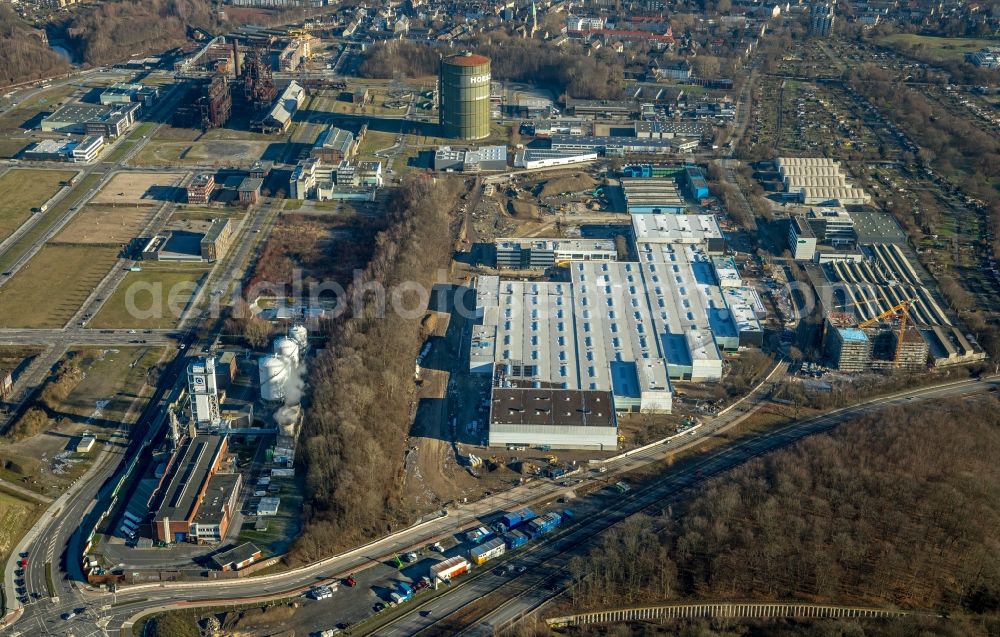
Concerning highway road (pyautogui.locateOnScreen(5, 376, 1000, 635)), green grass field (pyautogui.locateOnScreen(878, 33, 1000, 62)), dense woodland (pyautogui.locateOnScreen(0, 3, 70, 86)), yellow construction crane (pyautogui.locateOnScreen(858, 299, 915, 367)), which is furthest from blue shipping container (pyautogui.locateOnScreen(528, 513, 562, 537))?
green grass field (pyautogui.locateOnScreen(878, 33, 1000, 62))

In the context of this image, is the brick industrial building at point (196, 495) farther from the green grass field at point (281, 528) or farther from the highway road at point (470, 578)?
the highway road at point (470, 578)

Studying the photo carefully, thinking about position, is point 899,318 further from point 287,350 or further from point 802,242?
point 287,350

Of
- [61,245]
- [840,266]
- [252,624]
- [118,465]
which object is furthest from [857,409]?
[61,245]

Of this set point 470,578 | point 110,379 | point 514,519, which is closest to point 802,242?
point 514,519

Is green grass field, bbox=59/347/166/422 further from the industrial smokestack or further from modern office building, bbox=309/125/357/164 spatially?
the industrial smokestack

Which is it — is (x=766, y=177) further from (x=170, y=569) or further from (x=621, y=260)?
(x=170, y=569)

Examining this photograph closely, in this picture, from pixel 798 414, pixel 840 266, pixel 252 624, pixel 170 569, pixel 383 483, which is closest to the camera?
pixel 252 624
